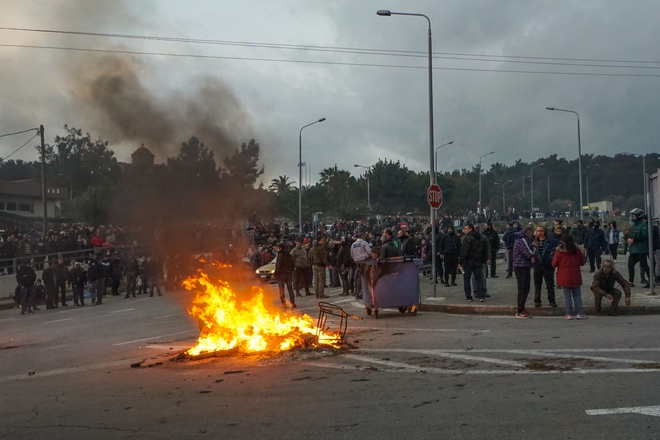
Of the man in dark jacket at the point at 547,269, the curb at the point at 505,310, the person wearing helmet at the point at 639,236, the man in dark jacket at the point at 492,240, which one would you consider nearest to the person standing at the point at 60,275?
the curb at the point at 505,310

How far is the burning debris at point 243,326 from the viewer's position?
8969mm

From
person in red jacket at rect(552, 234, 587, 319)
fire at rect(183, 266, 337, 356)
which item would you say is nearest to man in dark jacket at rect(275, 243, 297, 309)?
fire at rect(183, 266, 337, 356)

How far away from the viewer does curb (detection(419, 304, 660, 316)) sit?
11.8 m

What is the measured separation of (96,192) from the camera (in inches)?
625

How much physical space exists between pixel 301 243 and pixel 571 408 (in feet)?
41.7

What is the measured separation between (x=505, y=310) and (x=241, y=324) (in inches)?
231

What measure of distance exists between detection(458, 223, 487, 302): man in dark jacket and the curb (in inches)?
29.6

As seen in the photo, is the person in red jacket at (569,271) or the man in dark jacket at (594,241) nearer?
the person in red jacket at (569,271)

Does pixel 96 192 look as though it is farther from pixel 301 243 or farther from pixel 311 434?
pixel 311 434

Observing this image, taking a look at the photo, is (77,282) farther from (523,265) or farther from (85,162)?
(523,265)

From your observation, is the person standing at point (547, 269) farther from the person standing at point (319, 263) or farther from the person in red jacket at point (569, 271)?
the person standing at point (319, 263)

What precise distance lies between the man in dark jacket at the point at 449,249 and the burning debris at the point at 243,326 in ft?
23.7

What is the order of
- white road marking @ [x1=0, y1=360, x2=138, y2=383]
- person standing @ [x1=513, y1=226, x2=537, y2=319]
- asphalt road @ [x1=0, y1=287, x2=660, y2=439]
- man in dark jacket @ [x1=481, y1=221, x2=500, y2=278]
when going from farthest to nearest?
1. man in dark jacket @ [x1=481, y1=221, x2=500, y2=278]
2. person standing @ [x1=513, y1=226, x2=537, y2=319]
3. white road marking @ [x1=0, y1=360, x2=138, y2=383]
4. asphalt road @ [x1=0, y1=287, x2=660, y2=439]

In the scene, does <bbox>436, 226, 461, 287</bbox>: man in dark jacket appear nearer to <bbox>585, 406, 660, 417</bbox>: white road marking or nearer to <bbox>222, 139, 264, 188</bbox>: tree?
<bbox>222, 139, 264, 188</bbox>: tree
